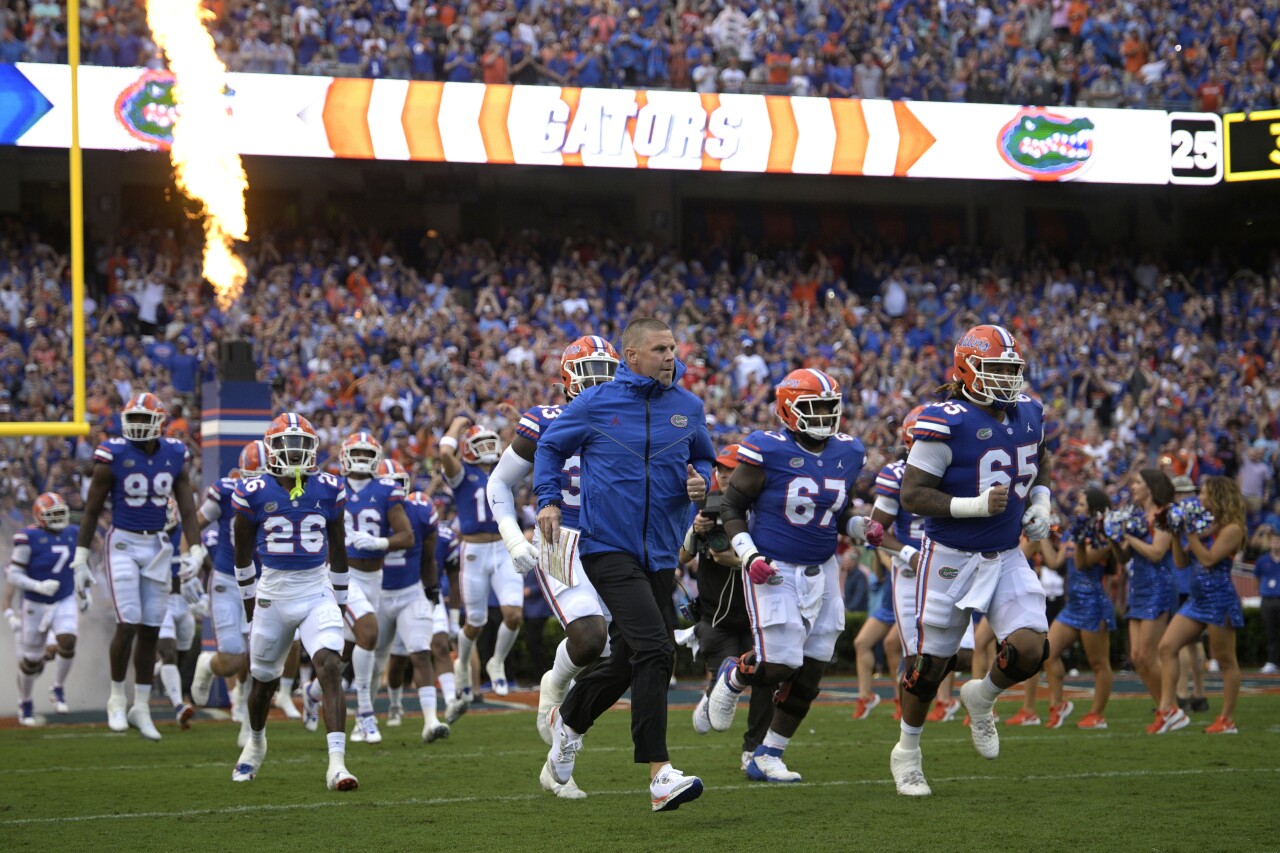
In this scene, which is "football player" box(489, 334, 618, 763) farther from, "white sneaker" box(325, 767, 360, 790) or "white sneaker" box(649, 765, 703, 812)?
"white sneaker" box(325, 767, 360, 790)

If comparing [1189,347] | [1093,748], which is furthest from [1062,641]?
[1189,347]

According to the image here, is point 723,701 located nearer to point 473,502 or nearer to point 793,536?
point 793,536

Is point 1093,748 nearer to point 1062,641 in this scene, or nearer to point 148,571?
point 1062,641

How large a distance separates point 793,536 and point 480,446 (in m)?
4.85

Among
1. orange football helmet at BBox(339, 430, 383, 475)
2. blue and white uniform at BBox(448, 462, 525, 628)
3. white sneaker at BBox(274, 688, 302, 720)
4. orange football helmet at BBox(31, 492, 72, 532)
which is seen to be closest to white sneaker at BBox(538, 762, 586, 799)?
orange football helmet at BBox(339, 430, 383, 475)

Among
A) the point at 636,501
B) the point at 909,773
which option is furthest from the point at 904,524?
the point at 636,501

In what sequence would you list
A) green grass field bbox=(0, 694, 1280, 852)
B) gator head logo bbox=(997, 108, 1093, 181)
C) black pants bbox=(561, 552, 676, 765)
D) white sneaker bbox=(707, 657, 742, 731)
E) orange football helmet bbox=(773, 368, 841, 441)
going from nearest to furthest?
green grass field bbox=(0, 694, 1280, 852)
black pants bbox=(561, 552, 676, 765)
orange football helmet bbox=(773, 368, 841, 441)
white sneaker bbox=(707, 657, 742, 731)
gator head logo bbox=(997, 108, 1093, 181)

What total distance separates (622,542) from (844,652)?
38.4ft

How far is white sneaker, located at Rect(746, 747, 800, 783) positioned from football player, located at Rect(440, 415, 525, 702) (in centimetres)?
463

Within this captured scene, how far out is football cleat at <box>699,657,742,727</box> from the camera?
8781mm

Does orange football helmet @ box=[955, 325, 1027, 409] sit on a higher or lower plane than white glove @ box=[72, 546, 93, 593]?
higher

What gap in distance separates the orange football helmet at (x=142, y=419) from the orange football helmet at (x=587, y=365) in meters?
4.02

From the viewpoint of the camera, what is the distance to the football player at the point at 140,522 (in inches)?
456

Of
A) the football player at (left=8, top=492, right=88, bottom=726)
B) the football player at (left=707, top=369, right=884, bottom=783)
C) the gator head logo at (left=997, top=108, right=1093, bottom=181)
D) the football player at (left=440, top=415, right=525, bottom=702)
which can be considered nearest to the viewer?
the football player at (left=707, top=369, right=884, bottom=783)
